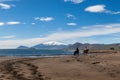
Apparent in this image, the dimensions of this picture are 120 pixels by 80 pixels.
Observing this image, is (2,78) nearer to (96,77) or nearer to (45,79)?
(45,79)

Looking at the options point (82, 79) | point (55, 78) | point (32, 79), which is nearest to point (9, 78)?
point (32, 79)

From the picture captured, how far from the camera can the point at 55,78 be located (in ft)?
77.9

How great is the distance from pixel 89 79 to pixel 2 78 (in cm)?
691

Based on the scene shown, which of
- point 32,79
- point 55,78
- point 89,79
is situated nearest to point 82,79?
point 89,79

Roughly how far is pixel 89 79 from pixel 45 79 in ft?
11.0

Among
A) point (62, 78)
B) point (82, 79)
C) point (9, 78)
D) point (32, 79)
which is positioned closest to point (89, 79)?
point (82, 79)

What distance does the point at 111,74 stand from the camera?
83.5 feet

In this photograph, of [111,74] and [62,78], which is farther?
[111,74]

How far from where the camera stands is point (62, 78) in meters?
23.8

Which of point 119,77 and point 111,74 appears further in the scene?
point 111,74

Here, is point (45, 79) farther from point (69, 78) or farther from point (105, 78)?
point (105, 78)

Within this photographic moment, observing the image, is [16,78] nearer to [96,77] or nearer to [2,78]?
[2,78]

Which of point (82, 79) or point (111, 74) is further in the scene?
point (111, 74)

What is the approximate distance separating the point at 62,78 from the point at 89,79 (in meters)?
2.18
